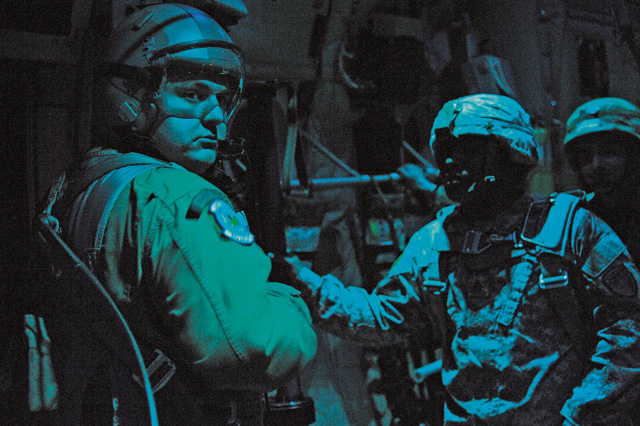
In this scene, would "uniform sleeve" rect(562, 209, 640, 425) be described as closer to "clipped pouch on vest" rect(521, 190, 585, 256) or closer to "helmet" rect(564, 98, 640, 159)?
"clipped pouch on vest" rect(521, 190, 585, 256)

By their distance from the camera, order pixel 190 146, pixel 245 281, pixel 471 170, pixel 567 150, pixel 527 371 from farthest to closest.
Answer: pixel 567 150
pixel 471 170
pixel 527 371
pixel 190 146
pixel 245 281

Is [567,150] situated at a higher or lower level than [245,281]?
higher

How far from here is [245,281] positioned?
1254 millimetres

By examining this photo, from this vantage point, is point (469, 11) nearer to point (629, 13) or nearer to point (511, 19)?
point (511, 19)

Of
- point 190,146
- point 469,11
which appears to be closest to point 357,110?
point 469,11

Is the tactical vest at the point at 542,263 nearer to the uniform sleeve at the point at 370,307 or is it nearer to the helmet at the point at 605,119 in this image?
the uniform sleeve at the point at 370,307

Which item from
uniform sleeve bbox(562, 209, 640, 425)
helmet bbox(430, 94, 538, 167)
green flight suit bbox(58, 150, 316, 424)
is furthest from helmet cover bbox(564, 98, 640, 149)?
green flight suit bbox(58, 150, 316, 424)

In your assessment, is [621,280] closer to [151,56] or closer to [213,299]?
A: [213,299]

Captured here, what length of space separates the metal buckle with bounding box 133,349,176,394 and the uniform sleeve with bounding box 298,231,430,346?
3.32 ft

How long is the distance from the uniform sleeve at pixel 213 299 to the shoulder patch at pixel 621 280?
1.32 m

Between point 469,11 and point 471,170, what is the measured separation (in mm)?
2971

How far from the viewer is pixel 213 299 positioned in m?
1.22

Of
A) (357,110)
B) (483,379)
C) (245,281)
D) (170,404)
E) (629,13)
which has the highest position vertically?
(629,13)

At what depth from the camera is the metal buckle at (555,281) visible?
7.10ft
